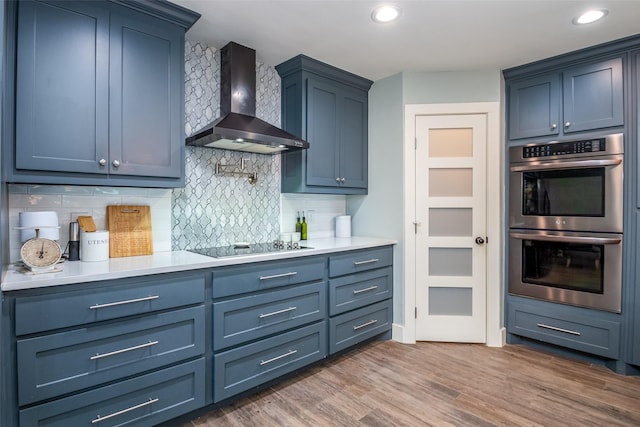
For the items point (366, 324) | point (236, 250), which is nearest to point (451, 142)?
point (366, 324)

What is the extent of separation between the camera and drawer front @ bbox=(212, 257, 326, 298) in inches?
79.7

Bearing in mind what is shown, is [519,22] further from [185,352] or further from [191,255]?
[185,352]

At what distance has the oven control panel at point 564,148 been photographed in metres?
2.64

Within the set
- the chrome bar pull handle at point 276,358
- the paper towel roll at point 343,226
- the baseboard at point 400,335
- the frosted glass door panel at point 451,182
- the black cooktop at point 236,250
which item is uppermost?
the frosted glass door panel at point 451,182

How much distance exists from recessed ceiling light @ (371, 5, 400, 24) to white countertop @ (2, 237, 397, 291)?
161 cm

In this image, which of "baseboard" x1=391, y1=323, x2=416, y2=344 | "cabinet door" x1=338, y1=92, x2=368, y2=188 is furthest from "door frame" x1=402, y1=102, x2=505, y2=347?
"cabinet door" x1=338, y1=92, x2=368, y2=188

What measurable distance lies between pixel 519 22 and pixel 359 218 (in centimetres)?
207

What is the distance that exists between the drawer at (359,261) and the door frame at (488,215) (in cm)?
19

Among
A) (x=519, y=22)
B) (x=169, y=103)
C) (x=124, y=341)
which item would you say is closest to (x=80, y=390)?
(x=124, y=341)

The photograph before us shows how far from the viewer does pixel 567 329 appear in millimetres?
2797

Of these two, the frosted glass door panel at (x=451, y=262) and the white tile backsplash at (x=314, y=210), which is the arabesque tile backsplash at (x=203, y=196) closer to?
the white tile backsplash at (x=314, y=210)

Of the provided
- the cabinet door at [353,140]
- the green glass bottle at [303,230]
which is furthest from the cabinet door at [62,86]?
the cabinet door at [353,140]

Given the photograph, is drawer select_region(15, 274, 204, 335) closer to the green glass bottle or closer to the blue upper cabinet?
the green glass bottle

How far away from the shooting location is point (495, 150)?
9.94 feet
